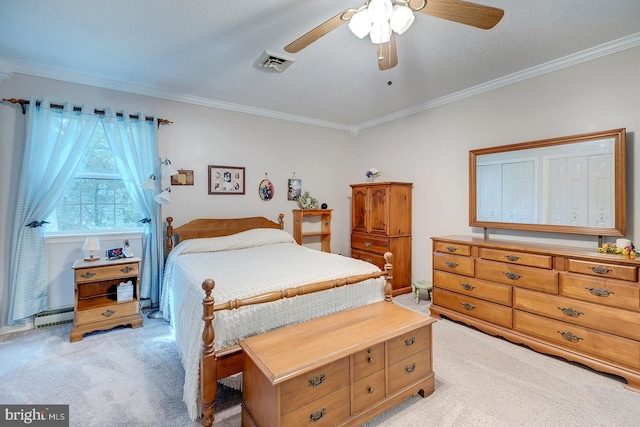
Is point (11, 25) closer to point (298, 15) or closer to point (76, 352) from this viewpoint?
point (298, 15)

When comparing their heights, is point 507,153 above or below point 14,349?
above

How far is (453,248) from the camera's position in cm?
324

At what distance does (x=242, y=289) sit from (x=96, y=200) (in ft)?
8.50

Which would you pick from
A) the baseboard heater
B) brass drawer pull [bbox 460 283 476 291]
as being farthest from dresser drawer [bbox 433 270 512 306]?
the baseboard heater

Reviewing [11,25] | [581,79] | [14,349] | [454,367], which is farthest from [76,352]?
[581,79]

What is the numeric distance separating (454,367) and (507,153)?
2.34m

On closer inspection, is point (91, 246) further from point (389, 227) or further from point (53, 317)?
point (389, 227)

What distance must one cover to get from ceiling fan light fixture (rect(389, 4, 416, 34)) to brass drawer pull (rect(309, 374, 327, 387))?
2.00 metres

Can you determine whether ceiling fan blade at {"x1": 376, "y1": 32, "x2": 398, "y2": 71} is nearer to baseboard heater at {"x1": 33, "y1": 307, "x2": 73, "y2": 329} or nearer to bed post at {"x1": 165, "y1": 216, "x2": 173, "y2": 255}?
bed post at {"x1": 165, "y1": 216, "x2": 173, "y2": 255}

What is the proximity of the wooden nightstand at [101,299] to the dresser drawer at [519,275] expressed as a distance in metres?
3.66

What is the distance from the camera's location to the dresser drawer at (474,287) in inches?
111

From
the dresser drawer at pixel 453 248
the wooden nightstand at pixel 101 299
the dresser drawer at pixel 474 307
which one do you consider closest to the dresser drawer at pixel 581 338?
the dresser drawer at pixel 474 307

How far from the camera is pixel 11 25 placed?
7.58 ft

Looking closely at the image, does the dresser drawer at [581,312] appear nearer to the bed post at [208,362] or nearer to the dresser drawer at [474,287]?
the dresser drawer at [474,287]
